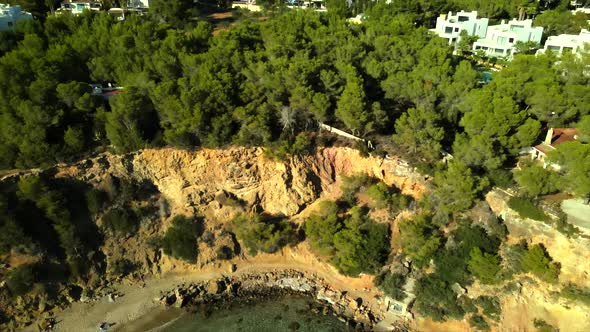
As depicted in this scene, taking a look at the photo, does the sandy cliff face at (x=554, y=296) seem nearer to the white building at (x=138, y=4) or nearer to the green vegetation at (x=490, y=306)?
the green vegetation at (x=490, y=306)

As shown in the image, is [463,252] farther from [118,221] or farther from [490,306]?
[118,221]

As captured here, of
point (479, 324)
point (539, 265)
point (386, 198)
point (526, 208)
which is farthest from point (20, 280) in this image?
point (526, 208)

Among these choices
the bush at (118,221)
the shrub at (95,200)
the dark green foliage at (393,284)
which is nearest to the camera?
the dark green foliage at (393,284)

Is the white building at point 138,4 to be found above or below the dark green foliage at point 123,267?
above

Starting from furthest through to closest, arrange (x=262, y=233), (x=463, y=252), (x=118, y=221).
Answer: (x=262, y=233), (x=118, y=221), (x=463, y=252)

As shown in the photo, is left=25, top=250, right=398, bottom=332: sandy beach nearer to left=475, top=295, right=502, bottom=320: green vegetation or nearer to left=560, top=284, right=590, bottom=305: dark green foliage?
left=475, top=295, right=502, bottom=320: green vegetation

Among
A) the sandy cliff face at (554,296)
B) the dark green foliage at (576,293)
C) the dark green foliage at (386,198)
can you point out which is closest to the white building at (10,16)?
the dark green foliage at (386,198)

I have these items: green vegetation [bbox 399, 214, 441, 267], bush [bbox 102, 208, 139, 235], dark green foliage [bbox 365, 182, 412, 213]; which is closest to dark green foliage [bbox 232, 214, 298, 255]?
dark green foliage [bbox 365, 182, 412, 213]
